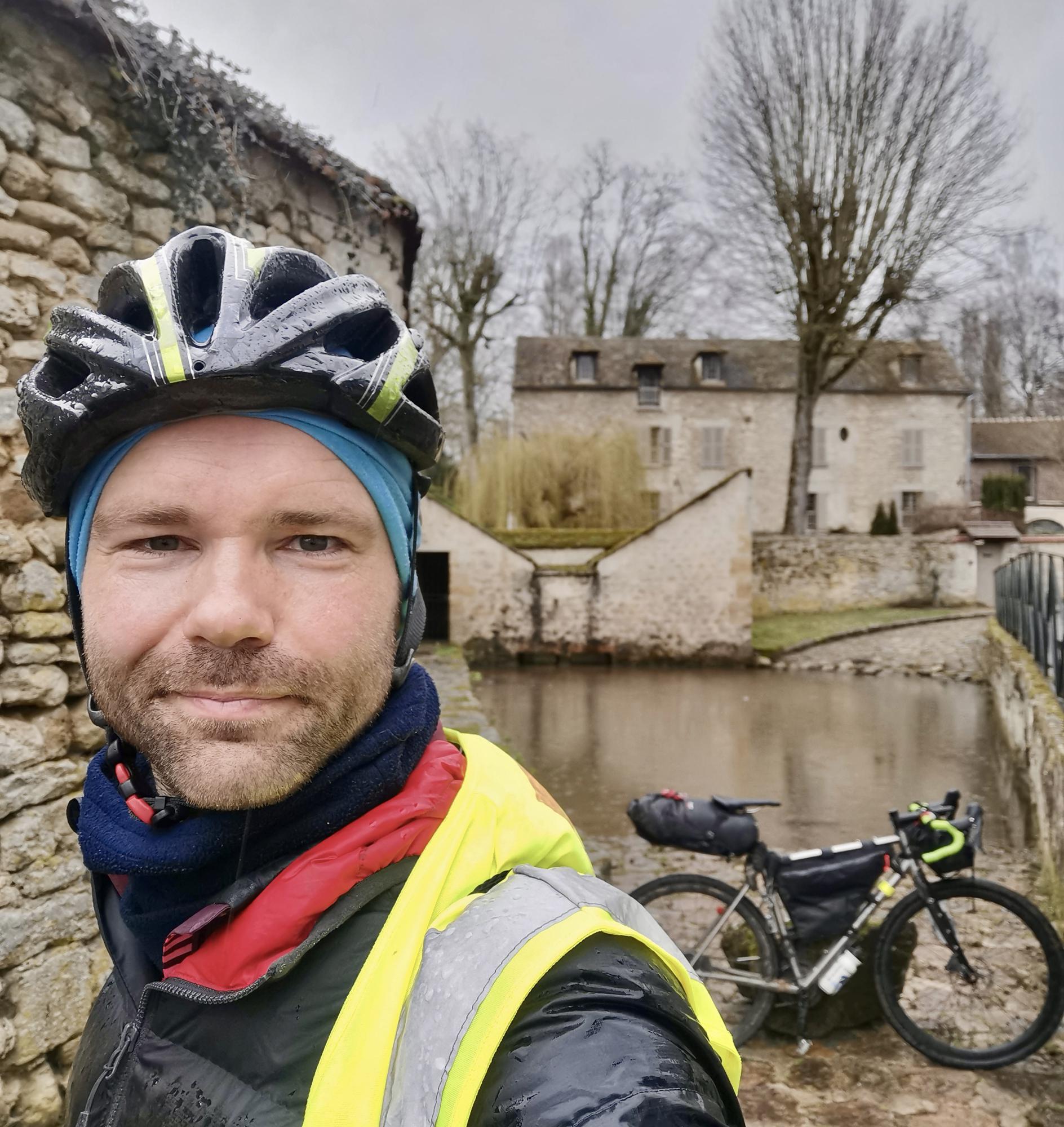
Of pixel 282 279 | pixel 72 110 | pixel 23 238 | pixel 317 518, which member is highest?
pixel 72 110

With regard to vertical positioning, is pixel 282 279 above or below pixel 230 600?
above

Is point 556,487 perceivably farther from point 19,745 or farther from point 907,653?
point 19,745

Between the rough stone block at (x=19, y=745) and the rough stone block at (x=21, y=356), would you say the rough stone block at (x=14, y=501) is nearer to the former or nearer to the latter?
Answer: the rough stone block at (x=21, y=356)

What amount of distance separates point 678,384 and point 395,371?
2868 cm

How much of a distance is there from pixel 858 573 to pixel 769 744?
1283 cm

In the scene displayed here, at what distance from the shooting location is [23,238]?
8.56 feet

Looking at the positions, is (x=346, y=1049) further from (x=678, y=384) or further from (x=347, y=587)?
(x=678, y=384)

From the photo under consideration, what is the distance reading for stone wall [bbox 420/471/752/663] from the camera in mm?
14961

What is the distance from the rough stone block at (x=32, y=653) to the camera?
8.45 feet

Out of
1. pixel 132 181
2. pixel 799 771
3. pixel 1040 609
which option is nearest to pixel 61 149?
pixel 132 181

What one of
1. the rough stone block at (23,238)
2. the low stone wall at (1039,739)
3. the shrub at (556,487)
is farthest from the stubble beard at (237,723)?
the shrub at (556,487)

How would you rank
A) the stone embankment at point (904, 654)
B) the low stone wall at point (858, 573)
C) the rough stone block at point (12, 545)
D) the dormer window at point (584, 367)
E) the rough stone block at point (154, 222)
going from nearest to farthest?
1. the rough stone block at point (12, 545)
2. the rough stone block at point (154, 222)
3. the stone embankment at point (904, 654)
4. the low stone wall at point (858, 573)
5. the dormer window at point (584, 367)

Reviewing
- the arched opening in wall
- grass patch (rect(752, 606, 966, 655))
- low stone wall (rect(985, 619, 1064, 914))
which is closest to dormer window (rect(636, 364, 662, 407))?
grass patch (rect(752, 606, 966, 655))

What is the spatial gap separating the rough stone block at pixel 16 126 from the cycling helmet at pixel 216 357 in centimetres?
186
